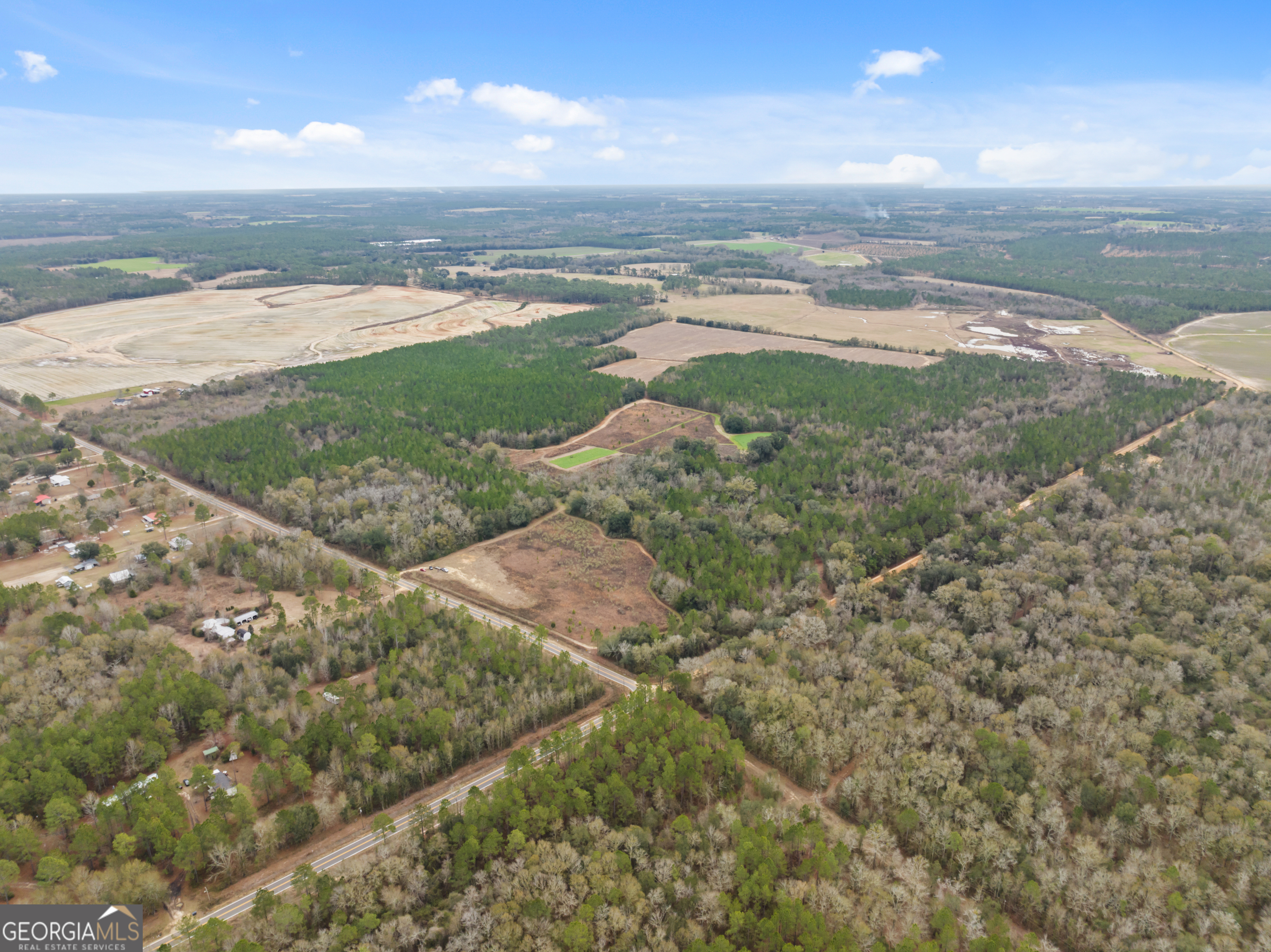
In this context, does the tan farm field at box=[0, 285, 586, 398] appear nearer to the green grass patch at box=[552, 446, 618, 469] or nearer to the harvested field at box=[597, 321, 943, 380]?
the harvested field at box=[597, 321, 943, 380]

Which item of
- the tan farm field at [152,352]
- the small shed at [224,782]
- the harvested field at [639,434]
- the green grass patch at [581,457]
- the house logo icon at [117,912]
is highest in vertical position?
the tan farm field at [152,352]

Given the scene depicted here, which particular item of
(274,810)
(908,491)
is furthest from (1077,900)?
(908,491)

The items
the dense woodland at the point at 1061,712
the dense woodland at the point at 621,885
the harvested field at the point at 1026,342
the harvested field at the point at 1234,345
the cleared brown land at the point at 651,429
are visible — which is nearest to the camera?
the dense woodland at the point at 621,885

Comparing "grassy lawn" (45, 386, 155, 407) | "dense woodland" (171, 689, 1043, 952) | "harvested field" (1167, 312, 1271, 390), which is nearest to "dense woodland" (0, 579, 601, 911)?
"dense woodland" (171, 689, 1043, 952)

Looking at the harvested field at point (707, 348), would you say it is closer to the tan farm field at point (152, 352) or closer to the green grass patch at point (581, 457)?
the green grass patch at point (581, 457)

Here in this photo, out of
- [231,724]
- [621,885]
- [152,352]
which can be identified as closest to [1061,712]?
[621,885]

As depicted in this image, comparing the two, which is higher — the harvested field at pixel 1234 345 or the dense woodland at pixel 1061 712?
the harvested field at pixel 1234 345

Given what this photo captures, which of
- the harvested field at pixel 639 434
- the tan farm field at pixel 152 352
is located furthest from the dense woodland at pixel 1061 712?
the tan farm field at pixel 152 352
